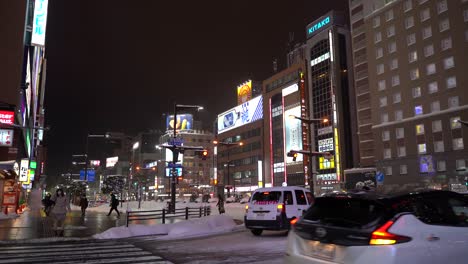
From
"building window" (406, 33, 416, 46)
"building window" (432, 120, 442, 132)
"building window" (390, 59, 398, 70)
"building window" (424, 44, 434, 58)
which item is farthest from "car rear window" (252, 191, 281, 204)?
"building window" (390, 59, 398, 70)

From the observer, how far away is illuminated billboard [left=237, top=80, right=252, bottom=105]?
5172 inches

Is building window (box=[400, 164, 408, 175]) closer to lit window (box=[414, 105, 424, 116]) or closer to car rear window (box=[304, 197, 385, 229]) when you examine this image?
lit window (box=[414, 105, 424, 116])

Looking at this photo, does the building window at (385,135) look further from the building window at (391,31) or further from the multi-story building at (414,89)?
the building window at (391,31)

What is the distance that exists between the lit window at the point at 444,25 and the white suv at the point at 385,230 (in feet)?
231

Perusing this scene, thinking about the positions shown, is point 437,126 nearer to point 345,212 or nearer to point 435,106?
point 435,106

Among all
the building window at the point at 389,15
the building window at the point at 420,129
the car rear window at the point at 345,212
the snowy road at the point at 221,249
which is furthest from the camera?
the building window at the point at 389,15

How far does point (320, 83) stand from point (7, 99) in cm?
7632

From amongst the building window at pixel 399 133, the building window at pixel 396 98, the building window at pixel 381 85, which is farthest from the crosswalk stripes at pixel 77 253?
the building window at pixel 381 85

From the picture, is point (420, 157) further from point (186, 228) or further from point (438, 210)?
point (438, 210)

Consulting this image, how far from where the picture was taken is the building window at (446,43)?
66375mm

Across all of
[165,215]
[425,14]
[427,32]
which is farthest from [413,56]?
[165,215]

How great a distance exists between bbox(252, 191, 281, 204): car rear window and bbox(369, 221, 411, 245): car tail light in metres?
11.3

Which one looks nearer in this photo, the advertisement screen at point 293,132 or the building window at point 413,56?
the building window at point 413,56

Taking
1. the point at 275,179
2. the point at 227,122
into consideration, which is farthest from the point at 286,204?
the point at 227,122
